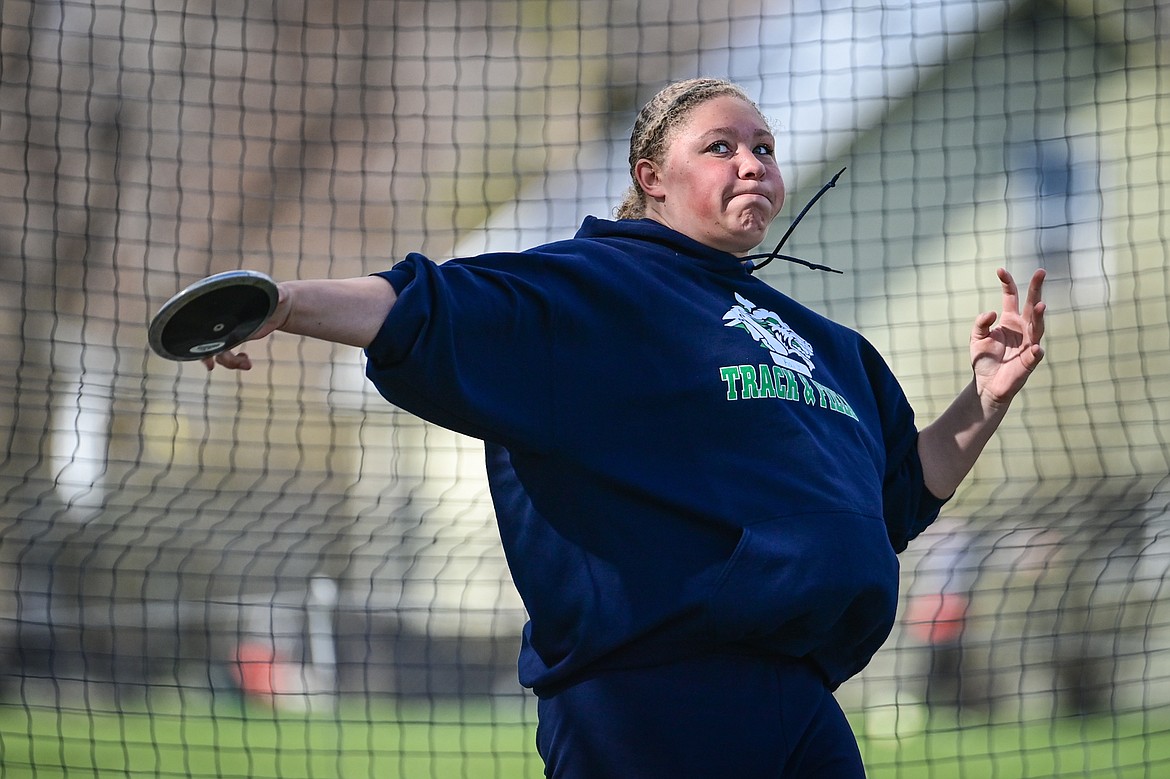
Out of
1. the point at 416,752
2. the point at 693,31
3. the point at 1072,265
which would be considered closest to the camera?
the point at 416,752

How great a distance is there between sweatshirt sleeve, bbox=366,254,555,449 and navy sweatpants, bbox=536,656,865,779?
1.15 ft

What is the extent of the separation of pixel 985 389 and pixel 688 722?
0.86m

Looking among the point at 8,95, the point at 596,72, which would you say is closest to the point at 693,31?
the point at 596,72

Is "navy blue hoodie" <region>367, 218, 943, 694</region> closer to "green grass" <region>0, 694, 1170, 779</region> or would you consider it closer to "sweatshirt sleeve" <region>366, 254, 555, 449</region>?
"sweatshirt sleeve" <region>366, 254, 555, 449</region>

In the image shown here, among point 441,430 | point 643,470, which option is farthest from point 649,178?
point 441,430

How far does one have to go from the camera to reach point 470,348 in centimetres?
167

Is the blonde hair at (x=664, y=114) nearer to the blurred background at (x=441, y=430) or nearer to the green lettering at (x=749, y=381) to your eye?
the green lettering at (x=749, y=381)

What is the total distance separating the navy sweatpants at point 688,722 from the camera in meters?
1.77

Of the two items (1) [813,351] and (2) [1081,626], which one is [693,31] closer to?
(2) [1081,626]

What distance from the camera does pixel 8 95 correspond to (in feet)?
39.5

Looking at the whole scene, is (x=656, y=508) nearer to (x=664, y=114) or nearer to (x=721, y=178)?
(x=721, y=178)

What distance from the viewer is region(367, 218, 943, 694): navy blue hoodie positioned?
173 centimetres

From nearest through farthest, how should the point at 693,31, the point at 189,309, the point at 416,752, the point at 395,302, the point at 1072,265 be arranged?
the point at 189,309
the point at 395,302
the point at 416,752
the point at 1072,265
the point at 693,31

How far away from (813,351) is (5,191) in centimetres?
1246
